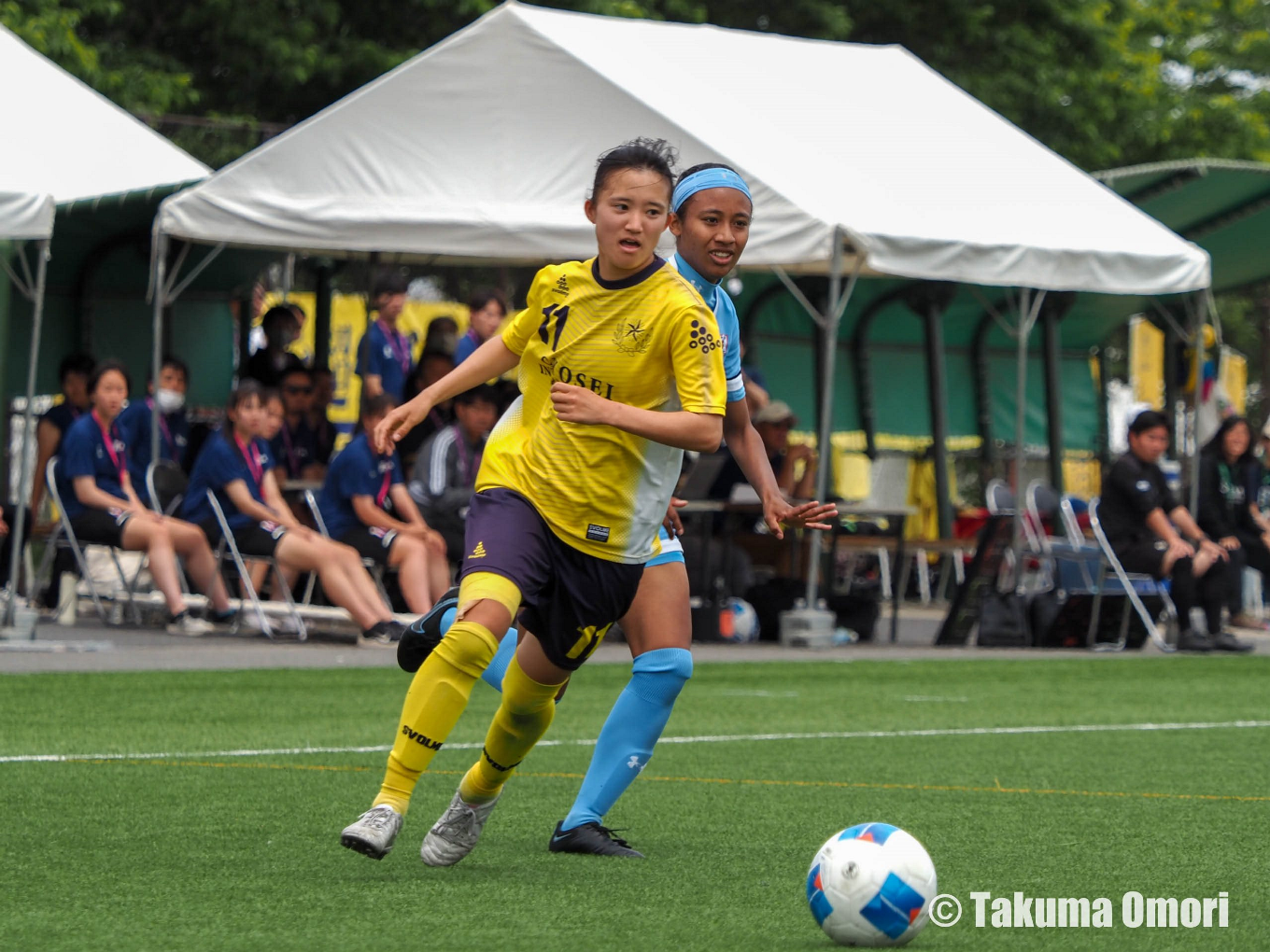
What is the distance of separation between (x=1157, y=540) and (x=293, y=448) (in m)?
6.51

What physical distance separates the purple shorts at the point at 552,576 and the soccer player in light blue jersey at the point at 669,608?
27 cm

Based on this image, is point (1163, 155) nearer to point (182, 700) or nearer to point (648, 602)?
point (182, 700)

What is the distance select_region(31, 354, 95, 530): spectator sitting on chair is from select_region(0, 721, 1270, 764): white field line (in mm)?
7625

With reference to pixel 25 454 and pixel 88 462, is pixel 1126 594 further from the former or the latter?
pixel 25 454

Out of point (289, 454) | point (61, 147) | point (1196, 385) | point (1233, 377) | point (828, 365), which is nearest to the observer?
point (828, 365)

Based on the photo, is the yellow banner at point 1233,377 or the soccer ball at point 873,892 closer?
the soccer ball at point 873,892

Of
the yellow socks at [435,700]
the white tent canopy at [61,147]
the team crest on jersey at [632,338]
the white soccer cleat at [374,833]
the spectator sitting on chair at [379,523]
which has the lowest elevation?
the spectator sitting on chair at [379,523]

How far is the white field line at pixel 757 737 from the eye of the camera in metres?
7.95

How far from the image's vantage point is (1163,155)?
30500 millimetres

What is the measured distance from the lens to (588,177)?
1495cm

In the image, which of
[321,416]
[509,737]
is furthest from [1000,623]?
[509,737]

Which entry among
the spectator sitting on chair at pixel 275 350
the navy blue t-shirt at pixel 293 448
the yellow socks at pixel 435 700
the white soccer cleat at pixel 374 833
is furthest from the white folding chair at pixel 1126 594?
the white soccer cleat at pixel 374 833

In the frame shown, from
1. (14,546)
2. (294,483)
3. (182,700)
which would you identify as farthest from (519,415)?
(294,483)

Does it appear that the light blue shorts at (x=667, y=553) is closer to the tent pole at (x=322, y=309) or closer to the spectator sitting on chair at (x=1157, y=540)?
the spectator sitting on chair at (x=1157, y=540)
